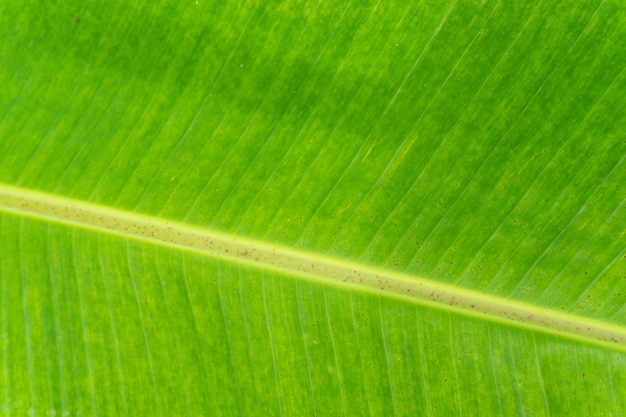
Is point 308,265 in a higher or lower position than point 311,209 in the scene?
lower

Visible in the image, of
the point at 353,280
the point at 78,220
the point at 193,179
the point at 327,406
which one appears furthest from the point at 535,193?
the point at 78,220

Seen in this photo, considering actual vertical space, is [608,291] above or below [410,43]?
below

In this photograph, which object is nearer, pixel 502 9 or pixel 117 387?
pixel 502 9

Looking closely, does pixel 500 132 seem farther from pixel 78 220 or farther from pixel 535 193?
pixel 78 220
